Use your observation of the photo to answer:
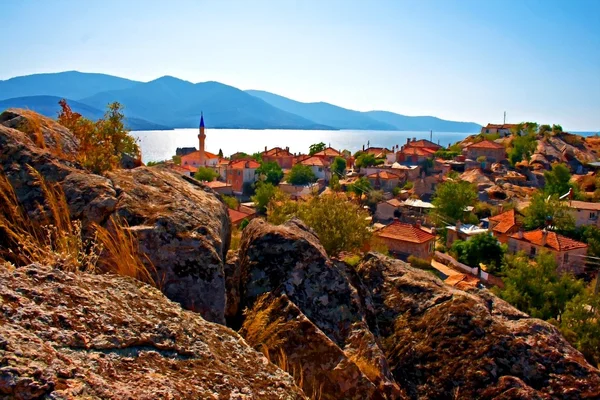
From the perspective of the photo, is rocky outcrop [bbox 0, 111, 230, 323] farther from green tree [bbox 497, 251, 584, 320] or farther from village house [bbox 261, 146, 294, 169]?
village house [bbox 261, 146, 294, 169]

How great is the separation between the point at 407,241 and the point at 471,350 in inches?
1206

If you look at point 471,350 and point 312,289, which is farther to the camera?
point 312,289

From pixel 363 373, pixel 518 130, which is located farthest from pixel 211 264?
pixel 518 130

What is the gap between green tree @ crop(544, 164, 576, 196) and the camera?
53500 millimetres

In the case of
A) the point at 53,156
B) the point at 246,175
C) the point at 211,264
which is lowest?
the point at 246,175

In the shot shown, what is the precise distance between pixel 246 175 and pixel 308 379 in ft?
218

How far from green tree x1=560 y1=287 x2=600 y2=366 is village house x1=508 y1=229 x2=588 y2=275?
12.9m

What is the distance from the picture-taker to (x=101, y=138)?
769 cm

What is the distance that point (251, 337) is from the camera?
4.46 meters

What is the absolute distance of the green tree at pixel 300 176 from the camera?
65375mm

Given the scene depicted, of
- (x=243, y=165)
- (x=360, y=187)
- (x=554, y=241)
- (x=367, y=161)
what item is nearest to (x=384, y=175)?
(x=360, y=187)

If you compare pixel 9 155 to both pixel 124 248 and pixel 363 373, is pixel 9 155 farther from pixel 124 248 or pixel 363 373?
pixel 363 373

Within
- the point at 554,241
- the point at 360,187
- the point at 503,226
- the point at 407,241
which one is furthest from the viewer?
the point at 360,187

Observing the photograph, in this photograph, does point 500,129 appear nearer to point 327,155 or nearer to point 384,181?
point 327,155
